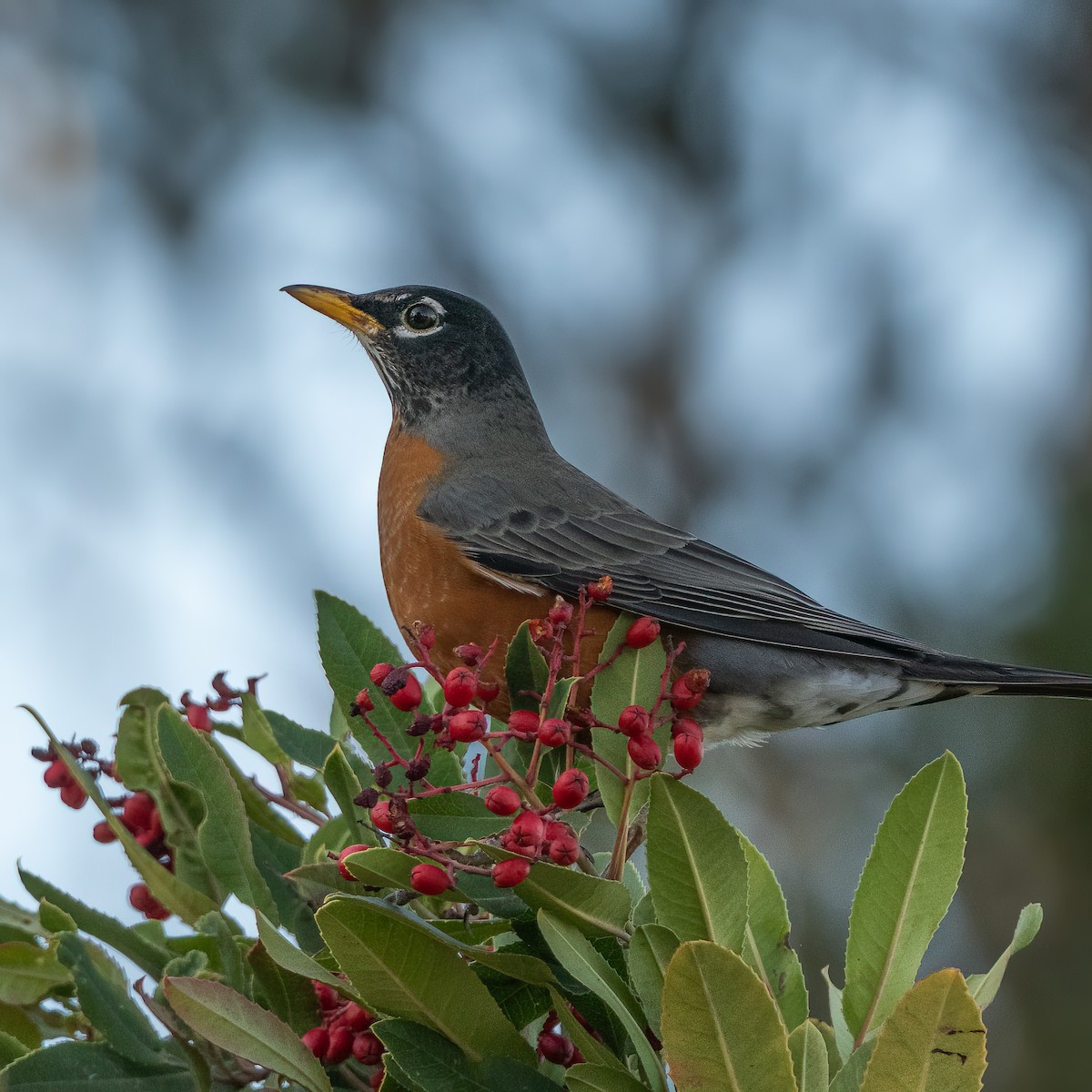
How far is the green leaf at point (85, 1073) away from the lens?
4.93 ft

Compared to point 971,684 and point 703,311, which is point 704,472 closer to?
point 703,311

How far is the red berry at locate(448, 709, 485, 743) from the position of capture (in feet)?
5.99

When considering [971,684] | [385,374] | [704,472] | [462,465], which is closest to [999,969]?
[971,684]

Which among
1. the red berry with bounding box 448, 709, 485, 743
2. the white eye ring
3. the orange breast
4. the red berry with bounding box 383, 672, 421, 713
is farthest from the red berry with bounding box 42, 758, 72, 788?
the white eye ring

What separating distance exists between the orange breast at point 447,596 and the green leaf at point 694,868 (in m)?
1.52

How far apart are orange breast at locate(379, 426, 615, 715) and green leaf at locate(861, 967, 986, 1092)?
177 centimetres

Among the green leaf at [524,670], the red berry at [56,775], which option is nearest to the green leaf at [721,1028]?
the green leaf at [524,670]

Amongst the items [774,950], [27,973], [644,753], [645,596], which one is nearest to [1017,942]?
[774,950]

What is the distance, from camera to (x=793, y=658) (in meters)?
3.46

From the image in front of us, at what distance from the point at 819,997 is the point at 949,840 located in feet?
12.6

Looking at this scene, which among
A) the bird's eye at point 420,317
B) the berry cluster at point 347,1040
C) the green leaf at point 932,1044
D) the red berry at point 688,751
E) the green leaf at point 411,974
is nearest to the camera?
the green leaf at point 932,1044

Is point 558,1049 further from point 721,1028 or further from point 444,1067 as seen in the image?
point 721,1028

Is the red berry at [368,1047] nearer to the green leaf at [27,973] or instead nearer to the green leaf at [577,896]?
the green leaf at [577,896]

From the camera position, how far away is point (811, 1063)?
5.08ft
